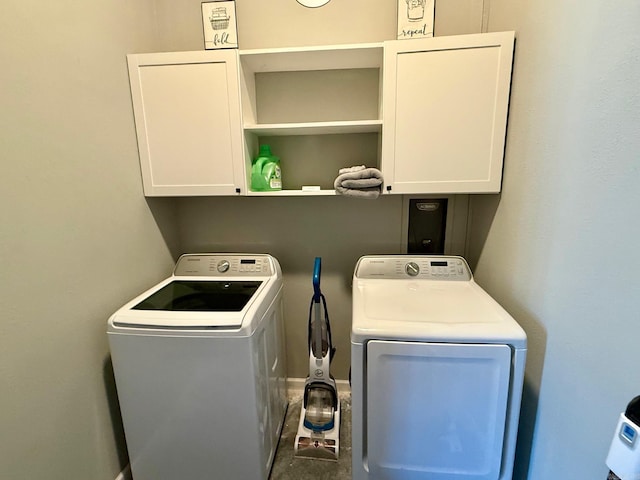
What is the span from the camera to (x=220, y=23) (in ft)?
5.04

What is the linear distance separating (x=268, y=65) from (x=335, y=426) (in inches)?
79.7

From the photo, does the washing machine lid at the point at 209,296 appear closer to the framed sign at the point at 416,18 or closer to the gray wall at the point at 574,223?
the gray wall at the point at 574,223

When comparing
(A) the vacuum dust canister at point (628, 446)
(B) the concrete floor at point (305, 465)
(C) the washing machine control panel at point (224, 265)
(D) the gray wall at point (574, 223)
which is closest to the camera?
(A) the vacuum dust canister at point (628, 446)

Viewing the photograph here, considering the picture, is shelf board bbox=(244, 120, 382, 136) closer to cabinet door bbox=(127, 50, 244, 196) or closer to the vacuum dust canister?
cabinet door bbox=(127, 50, 244, 196)

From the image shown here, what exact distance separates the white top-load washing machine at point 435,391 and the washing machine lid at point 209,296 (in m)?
0.49

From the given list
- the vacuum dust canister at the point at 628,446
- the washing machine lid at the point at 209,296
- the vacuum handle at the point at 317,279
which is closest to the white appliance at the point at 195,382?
the washing machine lid at the point at 209,296

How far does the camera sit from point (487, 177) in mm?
1458

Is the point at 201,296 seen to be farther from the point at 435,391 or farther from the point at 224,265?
the point at 435,391

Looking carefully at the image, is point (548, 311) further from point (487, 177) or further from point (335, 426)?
point (335, 426)

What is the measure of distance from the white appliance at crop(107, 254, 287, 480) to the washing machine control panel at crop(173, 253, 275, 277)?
256 millimetres

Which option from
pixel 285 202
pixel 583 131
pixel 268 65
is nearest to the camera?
pixel 583 131

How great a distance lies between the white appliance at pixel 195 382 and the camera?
1.25 metres

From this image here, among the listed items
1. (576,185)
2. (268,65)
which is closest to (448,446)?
(576,185)

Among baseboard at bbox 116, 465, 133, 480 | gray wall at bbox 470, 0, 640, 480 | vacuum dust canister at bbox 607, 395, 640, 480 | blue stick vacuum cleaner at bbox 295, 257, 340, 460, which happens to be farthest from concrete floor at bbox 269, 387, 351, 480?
vacuum dust canister at bbox 607, 395, 640, 480
